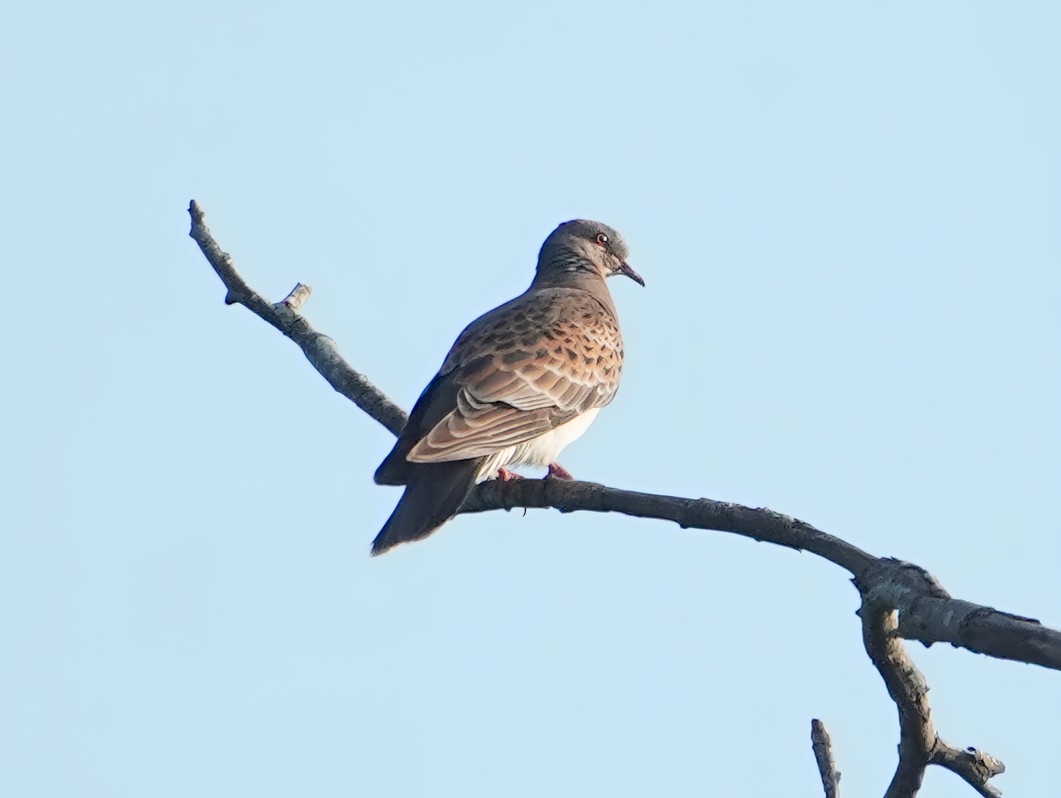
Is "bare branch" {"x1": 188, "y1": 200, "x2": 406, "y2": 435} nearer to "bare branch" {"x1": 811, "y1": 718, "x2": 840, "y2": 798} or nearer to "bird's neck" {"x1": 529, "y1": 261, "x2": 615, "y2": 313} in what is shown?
"bird's neck" {"x1": 529, "y1": 261, "x2": 615, "y2": 313}

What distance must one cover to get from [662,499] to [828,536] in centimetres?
66

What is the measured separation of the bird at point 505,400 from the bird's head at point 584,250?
0.94ft

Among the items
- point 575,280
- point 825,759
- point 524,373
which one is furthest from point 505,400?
point 825,759

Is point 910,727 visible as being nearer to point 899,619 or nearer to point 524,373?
point 899,619

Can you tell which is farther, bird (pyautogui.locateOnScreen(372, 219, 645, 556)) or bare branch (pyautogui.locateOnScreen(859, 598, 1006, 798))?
bird (pyautogui.locateOnScreen(372, 219, 645, 556))

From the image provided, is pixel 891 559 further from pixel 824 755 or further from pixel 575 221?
pixel 575 221

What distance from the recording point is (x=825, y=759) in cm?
388

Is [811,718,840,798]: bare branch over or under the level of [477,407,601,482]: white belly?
under

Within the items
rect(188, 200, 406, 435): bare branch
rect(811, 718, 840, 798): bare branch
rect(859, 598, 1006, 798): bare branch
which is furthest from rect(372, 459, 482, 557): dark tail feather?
rect(859, 598, 1006, 798): bare branch

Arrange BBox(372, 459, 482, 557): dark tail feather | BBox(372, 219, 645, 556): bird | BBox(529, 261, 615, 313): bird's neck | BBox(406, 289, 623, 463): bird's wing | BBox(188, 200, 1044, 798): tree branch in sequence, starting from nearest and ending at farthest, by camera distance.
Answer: BBox(188, 200, 1044, 798): tree branch → BBox(372, 459, 482, 557): dark tail feather → BBox(372, 219, 645, 556): bird → BBox(406, 289, 623, 463): bird's wing → BBox(529, 261, 615, 313): bird's neck

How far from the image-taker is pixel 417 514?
5688mm

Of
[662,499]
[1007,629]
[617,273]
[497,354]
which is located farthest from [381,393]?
[1007,629]

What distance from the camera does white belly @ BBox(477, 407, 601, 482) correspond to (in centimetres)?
634

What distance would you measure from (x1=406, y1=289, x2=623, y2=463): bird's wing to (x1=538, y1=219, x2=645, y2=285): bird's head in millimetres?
847
